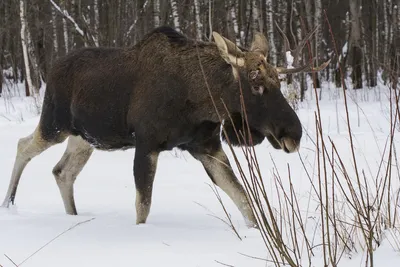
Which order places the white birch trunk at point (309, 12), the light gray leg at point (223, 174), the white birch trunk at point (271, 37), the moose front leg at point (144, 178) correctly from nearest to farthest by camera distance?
1. the moose front leg at point (144, 178)
2. the light gray leg at point (223, 174)
3. the white birch trunk at point (271, 37)
4. the white birch trunk at point (309, 12)

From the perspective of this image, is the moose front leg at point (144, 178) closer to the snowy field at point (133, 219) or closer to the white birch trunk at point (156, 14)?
the snowy field at point (133, 219)

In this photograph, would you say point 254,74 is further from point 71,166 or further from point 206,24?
point 206,24

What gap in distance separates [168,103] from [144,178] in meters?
0.57

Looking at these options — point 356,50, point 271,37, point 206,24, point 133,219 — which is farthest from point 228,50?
point 206,24

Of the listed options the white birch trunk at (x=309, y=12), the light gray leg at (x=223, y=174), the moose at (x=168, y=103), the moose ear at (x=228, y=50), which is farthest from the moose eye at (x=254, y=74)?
the white birch trunk at (x=309, y=12)

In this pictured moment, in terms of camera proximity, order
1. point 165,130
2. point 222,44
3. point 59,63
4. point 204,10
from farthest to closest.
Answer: point 204,10, point 59,63, point 165,130, point 222,44

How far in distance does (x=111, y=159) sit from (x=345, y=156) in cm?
312

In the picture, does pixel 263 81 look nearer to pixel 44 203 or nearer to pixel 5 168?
pixel 44 203

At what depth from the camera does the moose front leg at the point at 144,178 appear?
424 cm

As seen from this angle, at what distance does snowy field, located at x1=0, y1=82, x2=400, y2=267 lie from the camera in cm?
300

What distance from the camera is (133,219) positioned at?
459cm

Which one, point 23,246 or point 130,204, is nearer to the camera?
point 23,246

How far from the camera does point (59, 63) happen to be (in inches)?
206

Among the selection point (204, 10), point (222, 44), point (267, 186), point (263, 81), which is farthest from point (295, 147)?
point (204, 10)
